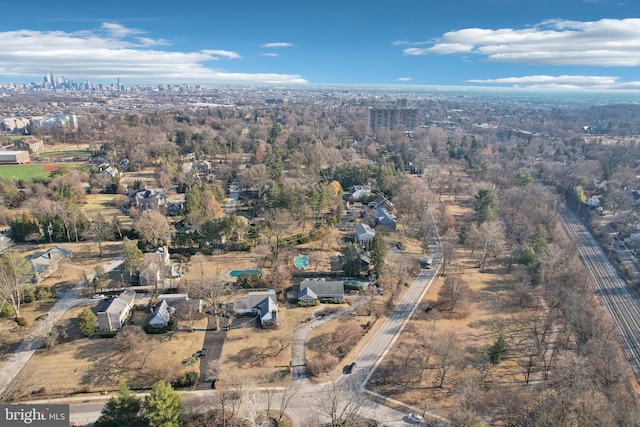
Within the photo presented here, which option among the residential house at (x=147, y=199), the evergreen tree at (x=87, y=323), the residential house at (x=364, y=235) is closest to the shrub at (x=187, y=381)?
the evergreen tree at (x=87, y=323)

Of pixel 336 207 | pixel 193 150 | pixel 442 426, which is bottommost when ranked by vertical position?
pixel 442 426

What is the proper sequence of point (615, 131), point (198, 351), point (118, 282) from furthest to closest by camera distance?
point (615, 131)
point (118, 282)
point (198, 351)

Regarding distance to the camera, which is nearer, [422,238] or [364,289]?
[364,289]

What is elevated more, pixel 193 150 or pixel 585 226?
pixel 193 150

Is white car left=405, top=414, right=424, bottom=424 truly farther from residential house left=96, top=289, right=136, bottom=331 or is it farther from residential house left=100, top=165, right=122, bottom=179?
residential house left=100, top=165, right=122, bottom=179

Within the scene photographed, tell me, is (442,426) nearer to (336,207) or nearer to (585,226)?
(336,207)

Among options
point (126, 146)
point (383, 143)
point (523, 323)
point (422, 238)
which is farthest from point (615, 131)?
point (126, 146)
